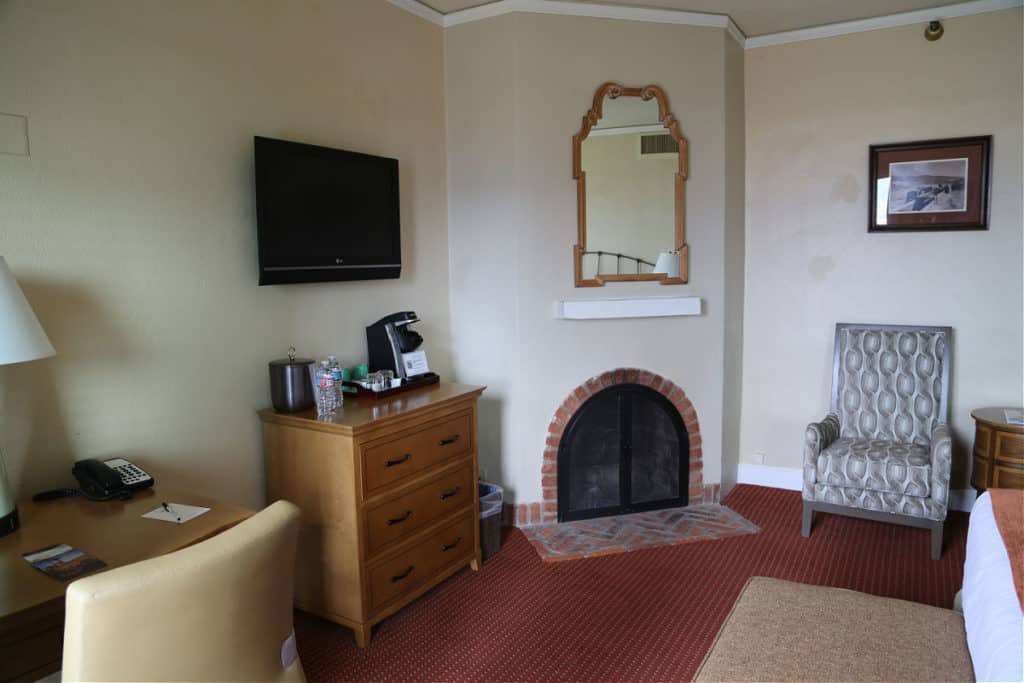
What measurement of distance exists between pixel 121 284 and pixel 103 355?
250mm

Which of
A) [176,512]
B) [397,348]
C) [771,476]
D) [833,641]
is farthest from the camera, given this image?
[771,476]

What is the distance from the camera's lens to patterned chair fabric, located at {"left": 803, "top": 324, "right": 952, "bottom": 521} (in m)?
3.35

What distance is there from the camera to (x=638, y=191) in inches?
148

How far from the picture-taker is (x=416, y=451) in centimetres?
286

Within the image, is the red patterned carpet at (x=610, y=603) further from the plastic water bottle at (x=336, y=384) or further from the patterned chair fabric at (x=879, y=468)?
the plastic water bottle at (x=336, y=384)

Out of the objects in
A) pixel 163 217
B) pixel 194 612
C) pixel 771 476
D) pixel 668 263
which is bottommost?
pixel 771 476

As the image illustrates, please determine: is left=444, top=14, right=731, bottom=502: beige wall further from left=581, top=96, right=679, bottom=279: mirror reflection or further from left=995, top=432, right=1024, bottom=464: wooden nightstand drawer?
left=995, top=432, right=1024, bottom=464: wooden nightstand drawer

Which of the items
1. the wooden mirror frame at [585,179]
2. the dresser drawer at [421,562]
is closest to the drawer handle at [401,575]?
the dresser drawer at [421,562]

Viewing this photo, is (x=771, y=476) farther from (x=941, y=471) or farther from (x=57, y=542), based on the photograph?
(x=57, y=542)

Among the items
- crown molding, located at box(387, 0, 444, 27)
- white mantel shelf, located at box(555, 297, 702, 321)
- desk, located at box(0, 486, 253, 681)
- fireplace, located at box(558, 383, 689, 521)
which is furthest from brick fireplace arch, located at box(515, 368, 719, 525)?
crown molding, located at box(387, 0, 444, 27)

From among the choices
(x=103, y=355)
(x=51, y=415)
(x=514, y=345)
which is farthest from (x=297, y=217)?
(x=514, y=345)

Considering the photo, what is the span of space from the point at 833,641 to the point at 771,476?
107 inches

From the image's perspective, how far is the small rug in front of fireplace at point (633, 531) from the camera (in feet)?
11.5

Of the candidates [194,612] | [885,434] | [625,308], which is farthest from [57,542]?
[885,434]
